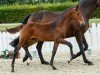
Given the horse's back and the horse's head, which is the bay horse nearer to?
the horse's head

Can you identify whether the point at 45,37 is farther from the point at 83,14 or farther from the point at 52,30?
the point at 83,14

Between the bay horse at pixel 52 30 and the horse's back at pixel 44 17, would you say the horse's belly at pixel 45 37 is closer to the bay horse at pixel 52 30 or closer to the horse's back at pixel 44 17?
the bay horse at pixel 52 30

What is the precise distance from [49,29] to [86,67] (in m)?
1.39

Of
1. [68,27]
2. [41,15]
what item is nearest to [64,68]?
[68,27]

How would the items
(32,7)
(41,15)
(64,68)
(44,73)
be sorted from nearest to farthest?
1. (44,73)
2. (64,68)
3. (41,15)
4. (32,7)

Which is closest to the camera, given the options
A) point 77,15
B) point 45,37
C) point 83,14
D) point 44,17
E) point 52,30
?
point 77,15

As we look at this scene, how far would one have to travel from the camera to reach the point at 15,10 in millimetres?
32688

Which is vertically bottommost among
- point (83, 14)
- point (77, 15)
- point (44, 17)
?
point (44, 17)

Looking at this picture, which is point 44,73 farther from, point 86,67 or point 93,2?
point 93,2

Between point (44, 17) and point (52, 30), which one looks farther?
point (44, 17)

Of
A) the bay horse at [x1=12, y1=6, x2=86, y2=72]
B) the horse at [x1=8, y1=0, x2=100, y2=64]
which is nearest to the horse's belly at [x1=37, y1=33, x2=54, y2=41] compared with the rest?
the bay horse at [x1=12, y1=6, x2=86, y2=72]

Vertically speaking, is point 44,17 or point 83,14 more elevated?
point 83,14

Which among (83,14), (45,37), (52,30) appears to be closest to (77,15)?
(52,30)

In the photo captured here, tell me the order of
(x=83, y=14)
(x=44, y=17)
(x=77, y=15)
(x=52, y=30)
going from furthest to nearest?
(x=44, y=17) < (x=83, y=14) < (x=52, y=30) < (x=77, y=15)
